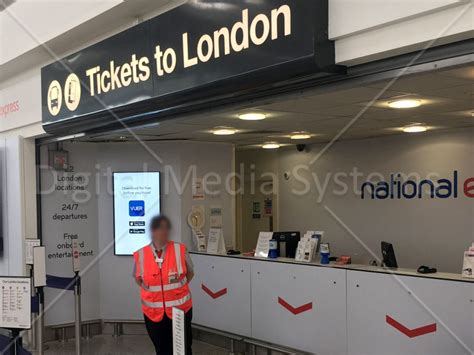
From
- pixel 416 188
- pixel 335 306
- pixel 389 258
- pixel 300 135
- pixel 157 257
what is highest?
pixel 300 135

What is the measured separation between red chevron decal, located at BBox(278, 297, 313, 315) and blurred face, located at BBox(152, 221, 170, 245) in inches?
56.5

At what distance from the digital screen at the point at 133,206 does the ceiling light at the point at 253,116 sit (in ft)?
6.56

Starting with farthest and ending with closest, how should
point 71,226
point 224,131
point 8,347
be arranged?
point 71,226, point 224,131, point 8,347

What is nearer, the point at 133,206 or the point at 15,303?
the point at 15,303

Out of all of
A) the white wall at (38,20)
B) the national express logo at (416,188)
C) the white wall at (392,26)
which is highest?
the white wall at (38,20)

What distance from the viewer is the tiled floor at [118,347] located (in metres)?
5.77

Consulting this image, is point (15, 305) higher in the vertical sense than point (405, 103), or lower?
lower

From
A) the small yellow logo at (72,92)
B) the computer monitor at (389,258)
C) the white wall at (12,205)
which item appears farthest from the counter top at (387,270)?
the white wall at (12,205)

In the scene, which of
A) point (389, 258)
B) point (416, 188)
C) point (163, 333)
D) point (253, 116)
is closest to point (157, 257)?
point (163, 333)

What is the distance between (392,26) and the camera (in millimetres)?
2594

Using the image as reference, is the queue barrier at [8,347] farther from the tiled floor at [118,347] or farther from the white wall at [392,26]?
the white wall at [392,26]

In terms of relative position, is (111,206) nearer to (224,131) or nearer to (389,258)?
(224,131)

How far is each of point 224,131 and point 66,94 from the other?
1608 millimetres

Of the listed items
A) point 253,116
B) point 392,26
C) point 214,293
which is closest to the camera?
point 392,26
